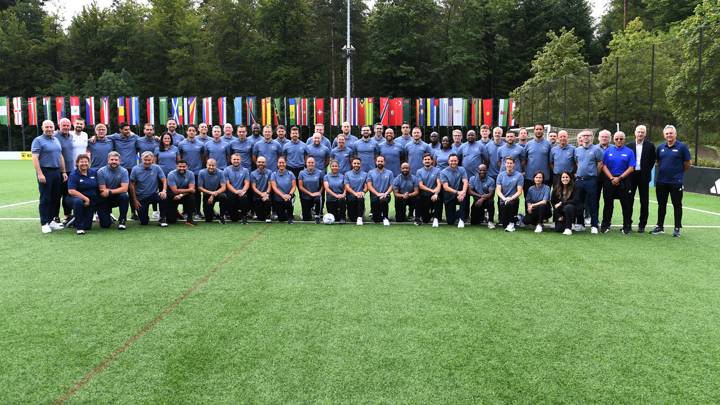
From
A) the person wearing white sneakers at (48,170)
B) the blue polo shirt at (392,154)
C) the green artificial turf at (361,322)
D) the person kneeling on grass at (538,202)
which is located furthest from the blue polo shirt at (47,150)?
the person kneeling on grass at (538,202)

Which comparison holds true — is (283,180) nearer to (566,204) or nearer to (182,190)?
(182,190)

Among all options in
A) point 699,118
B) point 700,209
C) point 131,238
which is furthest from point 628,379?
point 699,118

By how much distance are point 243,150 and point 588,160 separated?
6.25 meters

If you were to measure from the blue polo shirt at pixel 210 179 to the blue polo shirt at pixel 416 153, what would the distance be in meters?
3.53

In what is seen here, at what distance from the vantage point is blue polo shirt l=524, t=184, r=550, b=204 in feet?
30.5

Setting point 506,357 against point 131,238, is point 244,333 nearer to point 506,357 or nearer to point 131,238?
point 506,357

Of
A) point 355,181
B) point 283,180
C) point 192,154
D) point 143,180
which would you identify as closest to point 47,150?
point 143,180

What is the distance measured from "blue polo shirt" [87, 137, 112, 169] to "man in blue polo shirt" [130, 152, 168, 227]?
2.18 feet

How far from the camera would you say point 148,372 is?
3.57 m

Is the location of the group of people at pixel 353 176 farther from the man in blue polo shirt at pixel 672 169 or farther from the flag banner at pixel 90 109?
the flag banner at pixel 90 109

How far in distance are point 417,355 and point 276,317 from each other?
1362 mm

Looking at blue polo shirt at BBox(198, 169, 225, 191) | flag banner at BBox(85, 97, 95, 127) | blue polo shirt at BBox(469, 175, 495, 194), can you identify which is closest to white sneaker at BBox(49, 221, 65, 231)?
blue polo shirt at BBox(198, 169, 225, 191)

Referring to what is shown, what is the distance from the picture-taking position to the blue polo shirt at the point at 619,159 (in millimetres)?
9164

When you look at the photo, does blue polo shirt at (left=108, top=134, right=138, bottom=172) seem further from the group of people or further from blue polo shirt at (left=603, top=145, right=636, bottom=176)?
blue polo shirt at (left=603, top=145, right=636, bottom=176)
